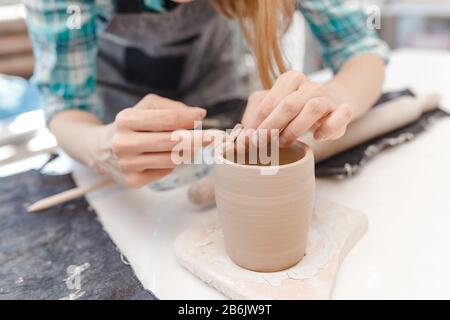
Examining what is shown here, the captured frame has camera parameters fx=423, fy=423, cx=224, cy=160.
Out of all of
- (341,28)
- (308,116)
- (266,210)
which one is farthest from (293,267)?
(341,28)

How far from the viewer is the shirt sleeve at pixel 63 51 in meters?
0.89

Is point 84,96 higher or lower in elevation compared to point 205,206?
higher

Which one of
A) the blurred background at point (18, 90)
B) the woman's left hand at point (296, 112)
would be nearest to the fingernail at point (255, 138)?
the woman's left hand at point (296, 112)

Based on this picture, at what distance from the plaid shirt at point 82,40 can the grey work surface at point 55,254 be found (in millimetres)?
221

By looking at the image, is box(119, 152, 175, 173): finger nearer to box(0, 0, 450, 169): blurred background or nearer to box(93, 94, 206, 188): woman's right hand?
box(93, 94, 206, 188): woman's right hand

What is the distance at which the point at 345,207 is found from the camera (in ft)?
2.25

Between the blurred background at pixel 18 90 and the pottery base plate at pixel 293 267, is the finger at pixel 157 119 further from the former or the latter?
the blurred background at pixel 18 90

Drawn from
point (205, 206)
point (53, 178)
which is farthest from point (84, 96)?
point (205, 206)

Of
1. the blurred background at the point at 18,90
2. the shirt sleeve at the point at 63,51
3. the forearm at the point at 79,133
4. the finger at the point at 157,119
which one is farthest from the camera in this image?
the blurred background at the point at 18,90

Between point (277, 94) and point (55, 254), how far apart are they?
433mm

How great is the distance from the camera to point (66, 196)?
826mm

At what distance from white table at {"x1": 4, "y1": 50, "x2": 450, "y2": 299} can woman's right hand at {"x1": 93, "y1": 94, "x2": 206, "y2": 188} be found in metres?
0.10

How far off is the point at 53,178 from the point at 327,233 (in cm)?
62
